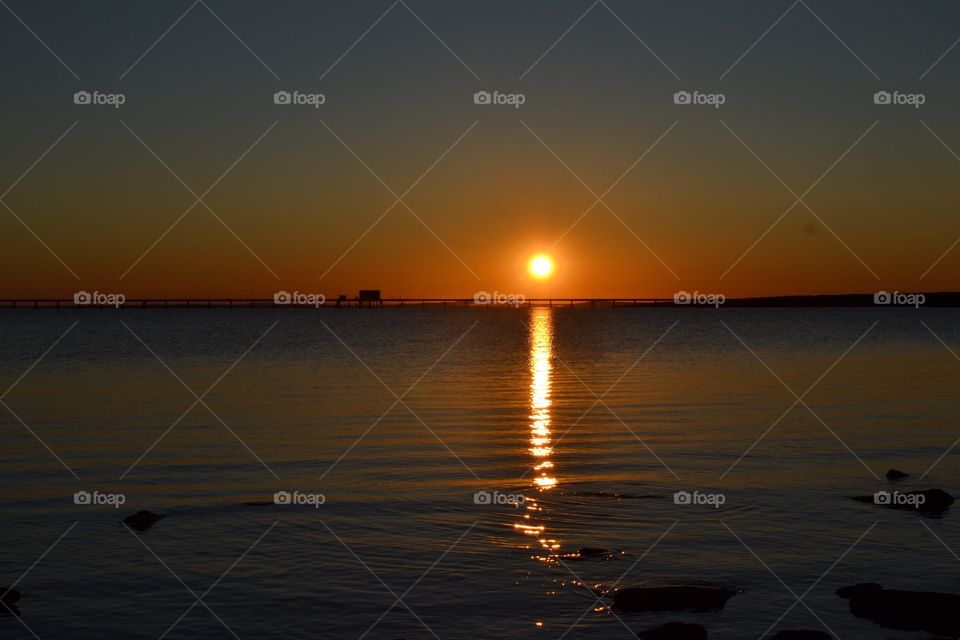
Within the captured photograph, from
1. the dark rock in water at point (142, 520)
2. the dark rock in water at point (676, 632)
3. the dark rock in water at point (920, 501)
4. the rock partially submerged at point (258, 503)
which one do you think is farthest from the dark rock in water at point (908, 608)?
the dark rock in water at point (142, 520)

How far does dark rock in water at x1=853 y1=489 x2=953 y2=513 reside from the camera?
20.4 meters

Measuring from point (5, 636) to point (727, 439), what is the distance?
22.4m

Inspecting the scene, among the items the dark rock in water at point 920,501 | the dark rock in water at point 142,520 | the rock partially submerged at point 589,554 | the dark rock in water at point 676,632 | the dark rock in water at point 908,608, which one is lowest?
the dark rock in water at point 676,632

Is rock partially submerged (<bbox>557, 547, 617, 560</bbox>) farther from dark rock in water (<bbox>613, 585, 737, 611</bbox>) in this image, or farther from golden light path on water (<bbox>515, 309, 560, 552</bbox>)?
dark rock in water (<bbox>613, 585, 737, 611</bbox>)

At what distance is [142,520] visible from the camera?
1938cm

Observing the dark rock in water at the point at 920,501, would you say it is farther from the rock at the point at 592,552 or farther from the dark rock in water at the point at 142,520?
the dark rock in water at the point at 142,520

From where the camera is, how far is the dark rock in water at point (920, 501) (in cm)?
2044

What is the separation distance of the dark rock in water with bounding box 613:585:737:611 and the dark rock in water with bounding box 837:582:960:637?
6.26 ft

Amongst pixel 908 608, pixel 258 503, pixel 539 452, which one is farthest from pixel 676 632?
pixel 539 452

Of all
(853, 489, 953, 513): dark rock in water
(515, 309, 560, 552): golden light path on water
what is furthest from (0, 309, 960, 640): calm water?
(853, 489, 953, 513): dark rock in water

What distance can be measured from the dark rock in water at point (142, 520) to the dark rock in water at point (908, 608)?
1277 centimetres

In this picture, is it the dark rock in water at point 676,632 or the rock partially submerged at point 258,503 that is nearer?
the dark rock in water at point 676,632

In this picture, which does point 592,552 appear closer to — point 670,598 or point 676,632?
point 670,598

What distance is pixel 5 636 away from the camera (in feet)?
43.9
